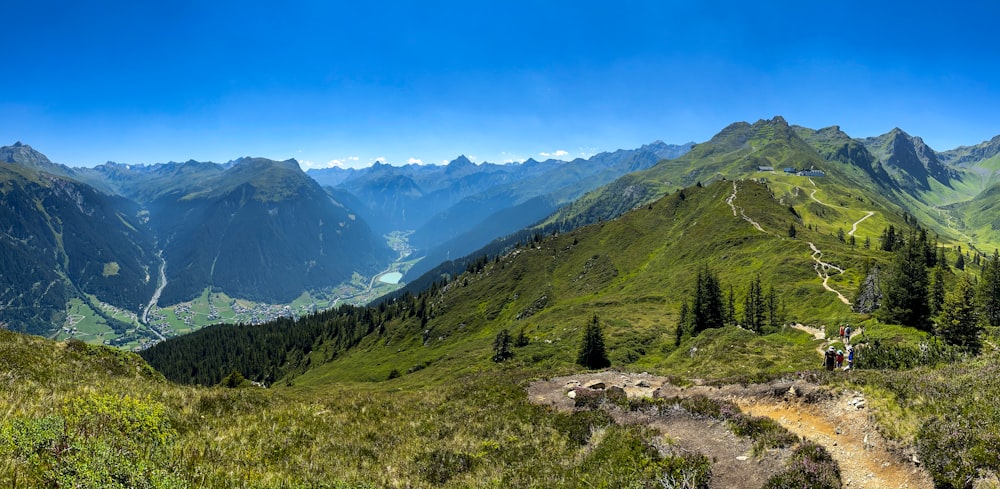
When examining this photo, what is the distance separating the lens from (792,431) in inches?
754

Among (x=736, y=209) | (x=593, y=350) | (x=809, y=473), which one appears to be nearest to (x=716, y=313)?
(x=593, y=350)

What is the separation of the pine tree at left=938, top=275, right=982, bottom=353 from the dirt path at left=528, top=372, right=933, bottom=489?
27.2 metres

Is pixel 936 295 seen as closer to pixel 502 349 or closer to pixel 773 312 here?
pixel 773 312

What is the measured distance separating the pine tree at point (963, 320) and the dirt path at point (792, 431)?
27.2 meters

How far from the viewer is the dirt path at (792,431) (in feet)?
48.9

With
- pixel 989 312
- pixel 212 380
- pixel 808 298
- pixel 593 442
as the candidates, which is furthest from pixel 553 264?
pixel 593 442

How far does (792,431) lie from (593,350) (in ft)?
154

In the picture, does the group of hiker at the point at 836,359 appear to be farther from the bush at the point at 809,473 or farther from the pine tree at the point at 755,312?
the pine tree at the point at 755,312

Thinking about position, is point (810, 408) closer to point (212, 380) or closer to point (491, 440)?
point (491, 440)

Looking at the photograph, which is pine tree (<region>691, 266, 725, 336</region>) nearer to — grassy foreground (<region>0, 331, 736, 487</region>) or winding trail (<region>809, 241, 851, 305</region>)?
winding trail (<region>809, 241, 851, 305</region>)

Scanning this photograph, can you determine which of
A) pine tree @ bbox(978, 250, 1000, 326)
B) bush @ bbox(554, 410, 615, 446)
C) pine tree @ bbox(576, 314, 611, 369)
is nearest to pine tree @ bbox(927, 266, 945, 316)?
pine tree @ bbox(978, 250, 1000, 326)

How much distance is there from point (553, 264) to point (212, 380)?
530 feet

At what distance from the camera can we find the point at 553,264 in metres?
194

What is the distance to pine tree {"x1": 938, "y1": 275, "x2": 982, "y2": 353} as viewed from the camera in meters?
36.8
